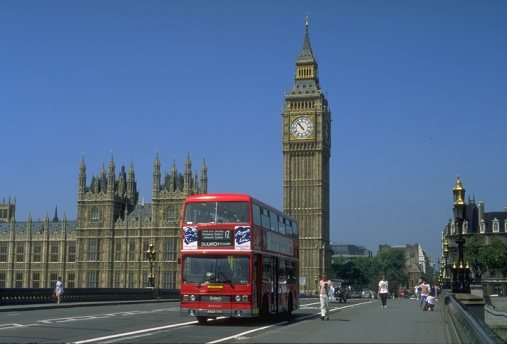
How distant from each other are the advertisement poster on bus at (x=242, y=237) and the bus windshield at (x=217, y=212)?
0.27 m

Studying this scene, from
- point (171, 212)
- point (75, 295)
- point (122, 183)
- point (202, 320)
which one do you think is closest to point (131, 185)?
point (122, 183)

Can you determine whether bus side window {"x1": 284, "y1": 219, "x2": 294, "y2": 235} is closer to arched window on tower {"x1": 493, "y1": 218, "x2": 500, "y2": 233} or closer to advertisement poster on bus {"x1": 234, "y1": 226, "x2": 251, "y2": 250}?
advertisement poster on bus {"x1": 234, "y1": 226, "x2": 251, "y2": 250}

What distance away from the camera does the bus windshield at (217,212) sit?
71.9 ft

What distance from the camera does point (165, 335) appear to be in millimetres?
18516

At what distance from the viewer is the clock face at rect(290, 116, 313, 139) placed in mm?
111188

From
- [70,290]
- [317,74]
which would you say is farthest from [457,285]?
[317,74]

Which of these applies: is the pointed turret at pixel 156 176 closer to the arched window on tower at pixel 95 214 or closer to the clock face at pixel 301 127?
the arched window on tower at pixel 95 214

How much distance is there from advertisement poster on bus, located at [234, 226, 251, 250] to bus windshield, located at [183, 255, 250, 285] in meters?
0.34

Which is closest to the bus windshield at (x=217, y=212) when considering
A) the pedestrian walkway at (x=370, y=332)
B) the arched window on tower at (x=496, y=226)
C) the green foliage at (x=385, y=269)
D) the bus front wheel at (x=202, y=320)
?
the bus front wheel at (x=202, y=320)

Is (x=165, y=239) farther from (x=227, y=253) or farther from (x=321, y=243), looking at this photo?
(x=227, y=253)

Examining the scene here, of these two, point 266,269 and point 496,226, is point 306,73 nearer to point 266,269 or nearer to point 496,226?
point 496,226

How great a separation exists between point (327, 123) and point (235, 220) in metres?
93.5

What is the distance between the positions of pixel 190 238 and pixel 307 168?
295 ft

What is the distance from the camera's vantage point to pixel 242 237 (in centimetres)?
2166
